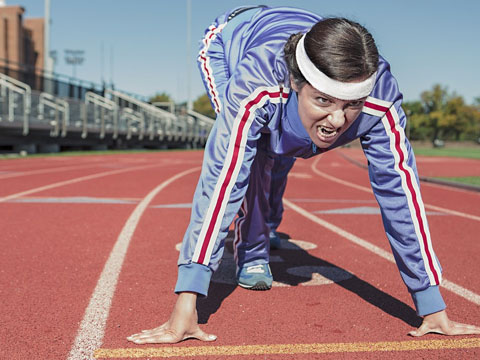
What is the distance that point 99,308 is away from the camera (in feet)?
10.4

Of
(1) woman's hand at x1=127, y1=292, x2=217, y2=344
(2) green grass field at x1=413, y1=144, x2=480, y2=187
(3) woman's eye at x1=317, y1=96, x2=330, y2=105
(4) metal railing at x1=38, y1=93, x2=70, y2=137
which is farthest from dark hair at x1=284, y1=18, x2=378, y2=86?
(4) metal railing at x1=38, y1=93, x2=70, y2=137

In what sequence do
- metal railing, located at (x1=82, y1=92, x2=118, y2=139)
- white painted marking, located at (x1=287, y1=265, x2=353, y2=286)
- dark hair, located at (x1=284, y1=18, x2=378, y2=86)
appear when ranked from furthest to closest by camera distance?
metal railing, located at (x1=82, y1=92, x2=118, y2=139), white painted marking, located at (x1=287, y1=265, x2=353, y2=286), dark hair, located at (x1=284, y1=18, x2=378, y2=86)

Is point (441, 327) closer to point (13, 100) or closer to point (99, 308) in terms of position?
point (99, 308)

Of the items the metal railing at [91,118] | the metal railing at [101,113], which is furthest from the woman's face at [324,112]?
the metal railing at [101,113]

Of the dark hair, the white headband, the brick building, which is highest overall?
the brick building

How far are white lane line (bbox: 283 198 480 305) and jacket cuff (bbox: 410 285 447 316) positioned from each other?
0.77 meters

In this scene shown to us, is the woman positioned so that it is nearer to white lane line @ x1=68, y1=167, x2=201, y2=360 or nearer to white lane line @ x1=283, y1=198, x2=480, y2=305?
white lane line @ x1=68, y1=167, x2=201, y2=360

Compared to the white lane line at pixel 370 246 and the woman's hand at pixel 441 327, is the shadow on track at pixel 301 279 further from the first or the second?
the white lane line at pixel 370 246

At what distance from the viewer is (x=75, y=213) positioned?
6898 mm

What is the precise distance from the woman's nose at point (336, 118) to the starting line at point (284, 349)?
103cm

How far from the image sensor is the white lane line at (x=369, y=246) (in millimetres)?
3609

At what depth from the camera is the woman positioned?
243cm

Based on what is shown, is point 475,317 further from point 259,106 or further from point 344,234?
point 344,234

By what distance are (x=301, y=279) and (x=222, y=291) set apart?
25.4 inches
